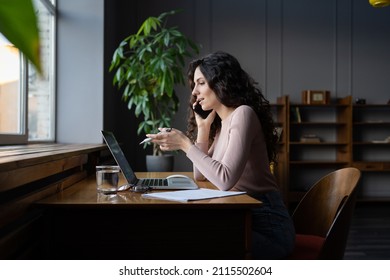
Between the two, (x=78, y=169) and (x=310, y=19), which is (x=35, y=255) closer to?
(x=78, y=169)

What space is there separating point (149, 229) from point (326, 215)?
2.56ft

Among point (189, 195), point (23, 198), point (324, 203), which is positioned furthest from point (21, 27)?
point (324, 203)

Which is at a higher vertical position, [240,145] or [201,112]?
[201,112]

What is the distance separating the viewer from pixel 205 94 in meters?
1.91

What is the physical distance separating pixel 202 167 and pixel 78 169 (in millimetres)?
916

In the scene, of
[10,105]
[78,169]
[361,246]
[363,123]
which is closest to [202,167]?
[78,169]

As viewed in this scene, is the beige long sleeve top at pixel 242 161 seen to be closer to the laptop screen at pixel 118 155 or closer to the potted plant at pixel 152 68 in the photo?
the laptop screen at pixel 118 155

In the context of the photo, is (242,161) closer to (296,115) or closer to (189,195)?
(189,195)

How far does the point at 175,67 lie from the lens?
436 cm

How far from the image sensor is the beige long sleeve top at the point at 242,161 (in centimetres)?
157

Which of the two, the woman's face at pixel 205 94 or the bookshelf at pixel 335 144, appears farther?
the bookshelf at pixel 335 144

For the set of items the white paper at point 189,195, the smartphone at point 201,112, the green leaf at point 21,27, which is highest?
the smartphone at point 201,112

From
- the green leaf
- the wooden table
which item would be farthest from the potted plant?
the green leaf

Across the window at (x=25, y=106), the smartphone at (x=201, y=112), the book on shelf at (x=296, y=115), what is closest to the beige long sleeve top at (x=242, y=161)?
the smartphone at (x=201, y=112)
